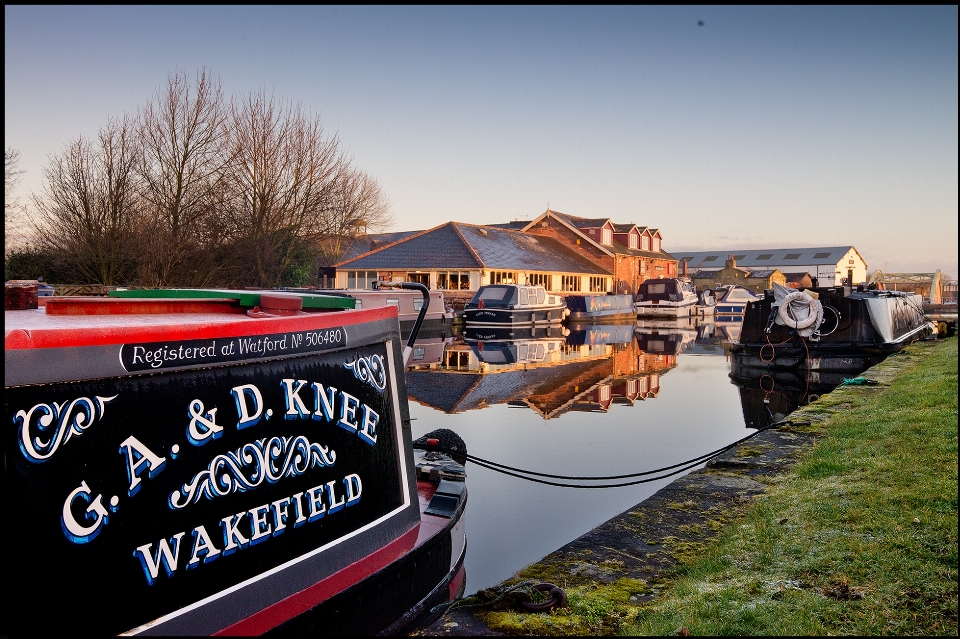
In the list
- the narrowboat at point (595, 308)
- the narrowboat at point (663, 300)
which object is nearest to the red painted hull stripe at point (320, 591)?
the narrowboat at point (595, 308)

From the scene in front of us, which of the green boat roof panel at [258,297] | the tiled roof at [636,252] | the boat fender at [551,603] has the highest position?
the tiled roof at [636,252]

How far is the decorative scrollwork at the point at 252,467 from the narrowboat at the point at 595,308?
3806 cm

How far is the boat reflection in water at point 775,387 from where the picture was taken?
13.7 metres

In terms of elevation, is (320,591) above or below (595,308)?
below

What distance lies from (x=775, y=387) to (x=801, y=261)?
83158 mm

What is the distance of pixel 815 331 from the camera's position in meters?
19.3

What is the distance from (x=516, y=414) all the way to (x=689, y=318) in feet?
130

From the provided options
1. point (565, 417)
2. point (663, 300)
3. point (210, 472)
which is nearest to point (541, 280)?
point (663, 300)

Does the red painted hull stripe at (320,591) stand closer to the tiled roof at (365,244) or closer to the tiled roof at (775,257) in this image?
the tiled roof at (365,244)

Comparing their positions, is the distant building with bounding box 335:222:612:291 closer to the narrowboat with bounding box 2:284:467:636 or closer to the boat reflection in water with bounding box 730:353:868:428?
the boat reflection in water with bounding box 730:353:868:428

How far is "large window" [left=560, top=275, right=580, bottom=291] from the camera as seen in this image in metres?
48.4

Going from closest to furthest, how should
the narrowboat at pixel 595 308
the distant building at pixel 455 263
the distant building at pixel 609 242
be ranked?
1. the distant building at pixel 455 263
2. the narrowboat at pixel 595 308
3. the distant building at pixel 609 242

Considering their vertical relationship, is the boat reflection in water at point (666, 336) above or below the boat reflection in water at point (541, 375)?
above

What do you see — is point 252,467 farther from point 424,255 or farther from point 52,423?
point 424,255
